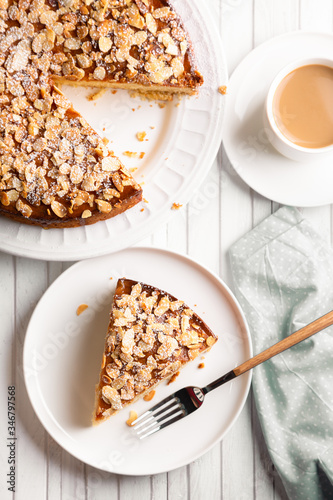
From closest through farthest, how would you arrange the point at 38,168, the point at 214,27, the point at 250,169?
the point at 38,168 < the point at 214,27 < the point at 250,169

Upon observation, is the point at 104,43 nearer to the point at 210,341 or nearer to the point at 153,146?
the point at 153,146

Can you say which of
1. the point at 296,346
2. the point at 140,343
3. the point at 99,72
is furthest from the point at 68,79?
the point at 296,346

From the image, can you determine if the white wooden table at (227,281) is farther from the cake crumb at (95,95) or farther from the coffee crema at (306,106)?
the cake crumb at (95,95)

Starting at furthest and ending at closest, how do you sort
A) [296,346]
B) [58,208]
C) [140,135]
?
1. [296,346]
2. [140,135]
3. [58,208]

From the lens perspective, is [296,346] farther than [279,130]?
Yes

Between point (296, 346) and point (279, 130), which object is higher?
point (279, 130)

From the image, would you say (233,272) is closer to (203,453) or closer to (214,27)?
(203,453)

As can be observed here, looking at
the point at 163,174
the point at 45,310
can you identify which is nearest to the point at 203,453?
the point at 45,310
